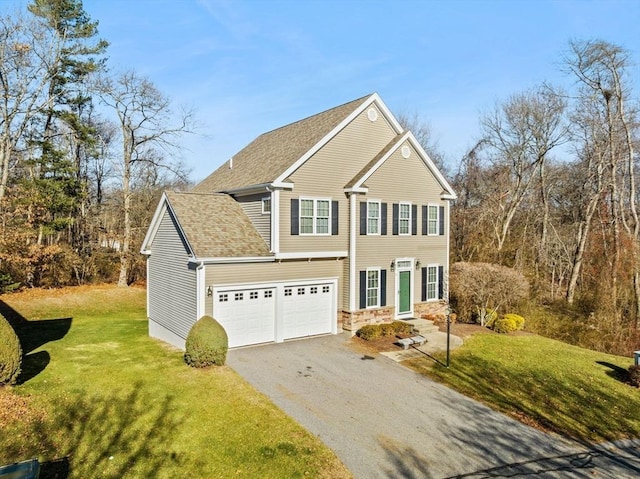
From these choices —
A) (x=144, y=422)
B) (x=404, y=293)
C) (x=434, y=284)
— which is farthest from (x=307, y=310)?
(x=144, y=422)

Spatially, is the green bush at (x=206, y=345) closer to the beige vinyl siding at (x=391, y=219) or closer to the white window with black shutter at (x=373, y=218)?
the beige vinyl siding at (x=391, y=219)

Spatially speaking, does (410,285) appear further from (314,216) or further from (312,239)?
(314,216)

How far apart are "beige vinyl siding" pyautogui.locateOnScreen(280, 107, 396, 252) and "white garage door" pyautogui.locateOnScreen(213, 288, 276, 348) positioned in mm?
2094

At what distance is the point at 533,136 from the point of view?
29.8 metres

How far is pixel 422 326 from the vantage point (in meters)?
18.7

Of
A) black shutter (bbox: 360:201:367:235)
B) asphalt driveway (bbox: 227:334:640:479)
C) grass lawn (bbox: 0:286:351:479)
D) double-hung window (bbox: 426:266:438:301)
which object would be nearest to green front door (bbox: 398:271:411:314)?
double-hung window (bbox: 426:266:438:301)

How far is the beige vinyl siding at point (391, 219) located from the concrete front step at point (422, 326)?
3.95 ft

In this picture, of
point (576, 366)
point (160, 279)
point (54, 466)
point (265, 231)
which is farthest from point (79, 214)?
point (576, 366)

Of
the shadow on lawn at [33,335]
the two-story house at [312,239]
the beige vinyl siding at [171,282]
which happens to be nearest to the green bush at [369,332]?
the two-story house at [312,239]

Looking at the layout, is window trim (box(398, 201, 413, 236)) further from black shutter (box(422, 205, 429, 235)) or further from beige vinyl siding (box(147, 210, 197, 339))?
beige vinyl siding (box(147, 210, 197, 339))

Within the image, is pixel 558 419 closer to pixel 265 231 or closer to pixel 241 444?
pixel 241 444

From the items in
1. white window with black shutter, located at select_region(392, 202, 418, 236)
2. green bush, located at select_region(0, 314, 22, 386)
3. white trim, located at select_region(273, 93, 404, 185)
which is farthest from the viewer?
white window with black shutter, located at select_region(392, 202, 418, 236)

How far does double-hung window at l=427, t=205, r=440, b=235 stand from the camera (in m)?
20.7

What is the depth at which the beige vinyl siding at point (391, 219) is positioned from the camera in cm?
1845
